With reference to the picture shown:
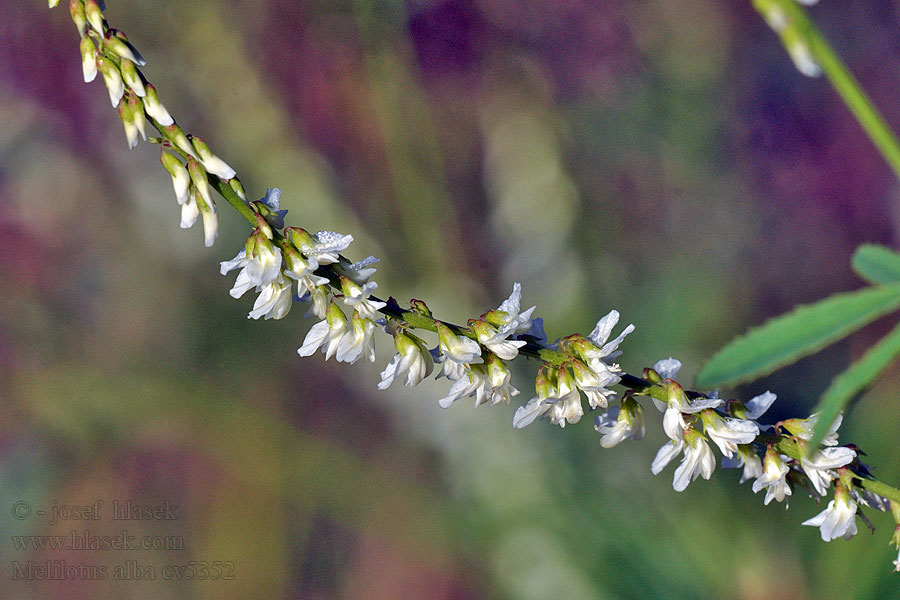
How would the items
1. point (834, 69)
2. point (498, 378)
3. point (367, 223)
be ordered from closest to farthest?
1. point (834, 69)
2. point (498, 378)
3. point (367, 223)

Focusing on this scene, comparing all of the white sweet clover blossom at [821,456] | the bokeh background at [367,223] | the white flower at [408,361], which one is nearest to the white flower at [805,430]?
A: the white sweet clover blossom at [821,456]

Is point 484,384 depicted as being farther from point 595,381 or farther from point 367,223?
point 367,223

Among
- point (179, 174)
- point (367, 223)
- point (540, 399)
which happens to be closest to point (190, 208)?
point (179, 174)

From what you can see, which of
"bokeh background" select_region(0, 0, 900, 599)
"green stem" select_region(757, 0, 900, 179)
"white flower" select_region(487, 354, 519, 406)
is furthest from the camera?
"bokeh background" select_region(0, 0, 900, 599)

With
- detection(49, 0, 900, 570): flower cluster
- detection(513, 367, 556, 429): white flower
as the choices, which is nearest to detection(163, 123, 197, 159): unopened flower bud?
detection(49, 0, 900, 570): flower cluster

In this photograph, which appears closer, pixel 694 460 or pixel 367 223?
pixel 694 460

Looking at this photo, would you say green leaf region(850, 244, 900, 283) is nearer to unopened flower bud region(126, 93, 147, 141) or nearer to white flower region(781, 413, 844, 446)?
white flower region(781, 413, 844, 446)
